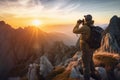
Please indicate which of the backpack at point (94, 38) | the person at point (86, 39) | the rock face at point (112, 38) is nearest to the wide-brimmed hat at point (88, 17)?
the person at point (86, 39)

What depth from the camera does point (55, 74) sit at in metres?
45.5

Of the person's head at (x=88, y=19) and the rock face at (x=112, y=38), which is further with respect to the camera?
the rock face at (x=112, y=38)

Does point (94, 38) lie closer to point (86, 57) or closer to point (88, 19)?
point (88, 19)

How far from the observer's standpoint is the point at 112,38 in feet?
238

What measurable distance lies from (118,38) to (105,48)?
15.5m

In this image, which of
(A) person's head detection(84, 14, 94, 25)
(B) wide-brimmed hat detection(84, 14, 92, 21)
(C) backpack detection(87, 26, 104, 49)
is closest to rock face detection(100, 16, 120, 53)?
(C) backpack detection(87, 26, 104, 49)

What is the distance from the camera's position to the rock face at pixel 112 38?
6481 cm

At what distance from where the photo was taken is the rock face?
64.8 metres

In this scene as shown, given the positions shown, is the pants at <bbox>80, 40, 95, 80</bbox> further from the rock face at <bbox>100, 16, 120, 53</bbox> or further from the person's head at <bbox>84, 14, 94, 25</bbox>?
the rock face at <bbox>100, 16, 120, 53</bbox>

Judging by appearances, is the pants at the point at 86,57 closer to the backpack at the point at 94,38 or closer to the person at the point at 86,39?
the person at the point at 86,39

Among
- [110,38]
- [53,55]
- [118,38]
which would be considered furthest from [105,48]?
[53,55]

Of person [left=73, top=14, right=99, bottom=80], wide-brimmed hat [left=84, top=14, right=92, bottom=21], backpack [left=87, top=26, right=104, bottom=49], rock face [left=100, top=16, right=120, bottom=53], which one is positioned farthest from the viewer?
rock face [left=100, top=16, right=120, bottom=53]

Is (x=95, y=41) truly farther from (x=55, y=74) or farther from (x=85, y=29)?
(x=55, y=74)

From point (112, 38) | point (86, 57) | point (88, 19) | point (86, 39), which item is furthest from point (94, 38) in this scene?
point (112, 38)
